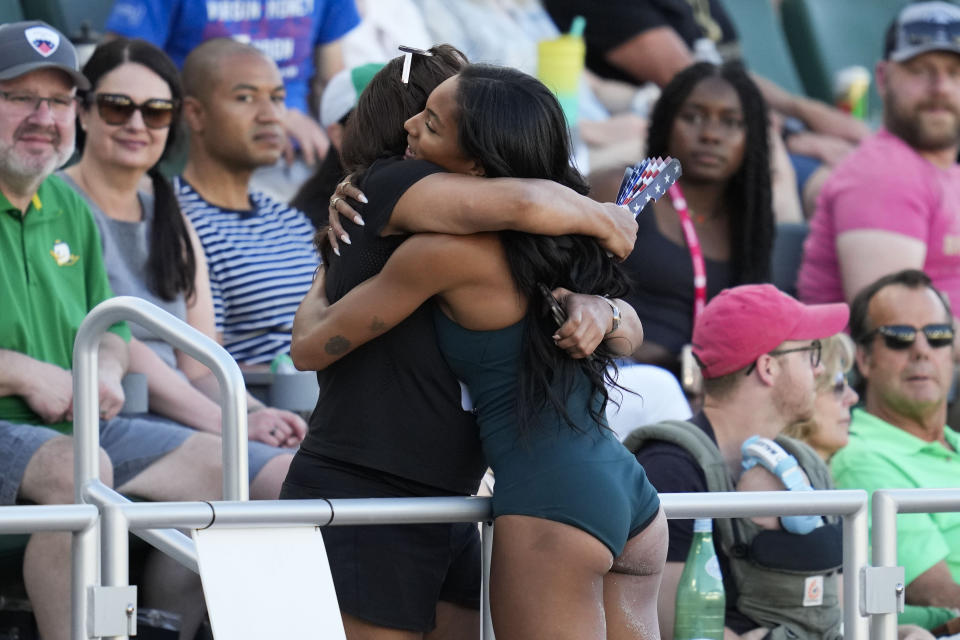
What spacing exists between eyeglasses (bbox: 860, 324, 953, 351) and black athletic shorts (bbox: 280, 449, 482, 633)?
2528 millimetres

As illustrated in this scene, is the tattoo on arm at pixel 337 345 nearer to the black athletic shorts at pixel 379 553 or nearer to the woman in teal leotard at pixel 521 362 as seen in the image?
the woman in teal leotard at pixel 521 362

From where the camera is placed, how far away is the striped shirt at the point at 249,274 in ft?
15.8

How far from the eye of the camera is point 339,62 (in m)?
6.20

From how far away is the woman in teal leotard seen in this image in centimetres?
237

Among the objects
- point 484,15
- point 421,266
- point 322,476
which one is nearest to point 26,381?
point 322,476

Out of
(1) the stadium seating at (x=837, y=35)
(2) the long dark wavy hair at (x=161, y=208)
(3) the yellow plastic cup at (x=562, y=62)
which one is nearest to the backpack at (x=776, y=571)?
(2) the long dark wavy hair at (x=161, y=208)

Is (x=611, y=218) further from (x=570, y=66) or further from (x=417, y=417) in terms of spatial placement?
(x=570, y=66)

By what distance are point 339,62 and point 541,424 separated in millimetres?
4034

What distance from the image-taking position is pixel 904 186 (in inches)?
222

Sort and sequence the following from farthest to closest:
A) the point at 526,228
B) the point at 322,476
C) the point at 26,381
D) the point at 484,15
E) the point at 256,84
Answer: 1. the point at 484,15
2. the point at 256,84
3. the point at 26,381
4. the point at 322,476
5. the point at 526,228

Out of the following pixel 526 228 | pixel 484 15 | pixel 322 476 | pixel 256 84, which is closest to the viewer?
pixel 526 228

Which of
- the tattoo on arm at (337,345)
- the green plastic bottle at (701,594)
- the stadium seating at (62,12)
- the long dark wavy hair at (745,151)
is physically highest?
the stadium seating at (62,12)

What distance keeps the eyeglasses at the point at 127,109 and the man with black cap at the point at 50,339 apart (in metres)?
0.37

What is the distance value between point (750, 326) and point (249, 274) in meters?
1.72
